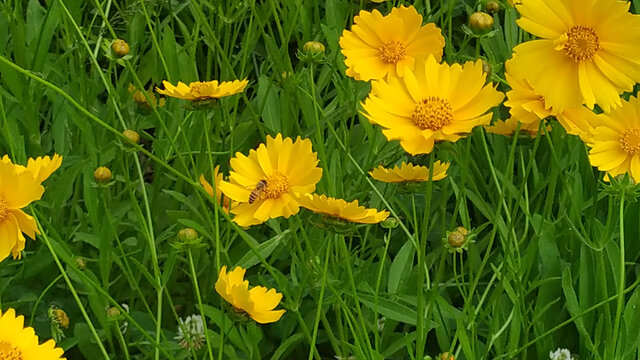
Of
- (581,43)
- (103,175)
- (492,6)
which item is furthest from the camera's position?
(492,6)

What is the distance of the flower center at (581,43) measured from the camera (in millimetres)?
682

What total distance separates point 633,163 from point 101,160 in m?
0.70

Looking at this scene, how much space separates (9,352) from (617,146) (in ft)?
1.89

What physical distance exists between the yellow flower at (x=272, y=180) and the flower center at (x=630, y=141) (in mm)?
297

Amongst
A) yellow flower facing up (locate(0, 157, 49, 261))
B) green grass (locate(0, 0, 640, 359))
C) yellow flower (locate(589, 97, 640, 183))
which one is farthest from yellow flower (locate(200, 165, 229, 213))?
yellow flower (locate(589, 97, 640, 183))

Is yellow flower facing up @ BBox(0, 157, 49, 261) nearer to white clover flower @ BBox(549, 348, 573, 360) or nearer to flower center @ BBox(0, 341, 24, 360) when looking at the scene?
flower center @ BBox(0, 341, 24, 360)

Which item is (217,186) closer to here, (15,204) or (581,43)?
(15,204)

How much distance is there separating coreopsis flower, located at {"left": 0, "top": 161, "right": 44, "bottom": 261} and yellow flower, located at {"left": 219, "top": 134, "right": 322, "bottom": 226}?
18cm

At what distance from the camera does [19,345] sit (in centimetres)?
73

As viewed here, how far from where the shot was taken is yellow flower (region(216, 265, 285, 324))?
2.56 feet

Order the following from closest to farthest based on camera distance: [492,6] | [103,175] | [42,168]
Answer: [42,168], [103,175], [492,6]

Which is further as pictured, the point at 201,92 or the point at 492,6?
the point at 492,6

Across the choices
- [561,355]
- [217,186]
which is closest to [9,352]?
[217,186]

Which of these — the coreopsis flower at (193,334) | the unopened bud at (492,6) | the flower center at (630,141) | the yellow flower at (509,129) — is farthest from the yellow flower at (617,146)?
the coreopsis flower at (193,334)
